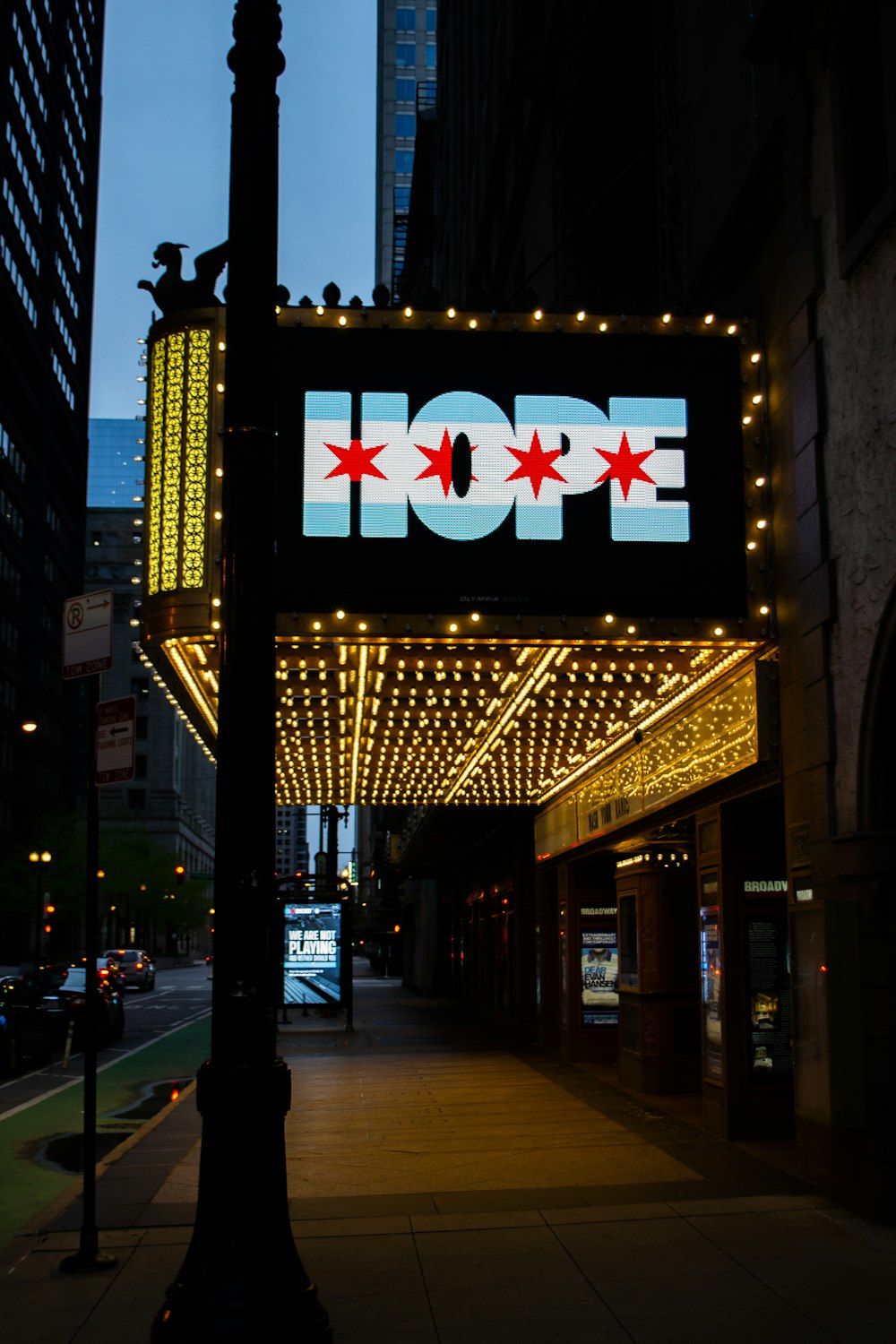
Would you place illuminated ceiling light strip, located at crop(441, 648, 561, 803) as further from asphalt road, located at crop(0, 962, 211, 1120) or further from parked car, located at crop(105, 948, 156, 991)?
parked car, located at crop(105, 948, 156, 991)

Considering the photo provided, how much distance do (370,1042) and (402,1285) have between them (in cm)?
1926

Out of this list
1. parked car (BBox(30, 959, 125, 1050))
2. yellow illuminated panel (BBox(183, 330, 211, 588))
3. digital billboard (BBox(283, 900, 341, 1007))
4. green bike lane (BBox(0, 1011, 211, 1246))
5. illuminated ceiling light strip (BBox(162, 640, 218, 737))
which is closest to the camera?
yellow illuminated panel (BBox(183, 330, 211, 588))

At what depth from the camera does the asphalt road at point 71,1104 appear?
12.8 metres

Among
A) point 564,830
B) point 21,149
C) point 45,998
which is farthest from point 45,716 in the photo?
point 564,830

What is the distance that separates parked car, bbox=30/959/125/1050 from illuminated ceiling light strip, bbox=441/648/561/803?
7677mm

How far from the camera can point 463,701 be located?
15.9m

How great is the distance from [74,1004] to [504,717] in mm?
13625

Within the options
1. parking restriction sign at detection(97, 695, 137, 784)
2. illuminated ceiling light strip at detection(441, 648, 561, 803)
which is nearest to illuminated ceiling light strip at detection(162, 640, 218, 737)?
parking restriction sign at detection(97, 695, 137, 784)

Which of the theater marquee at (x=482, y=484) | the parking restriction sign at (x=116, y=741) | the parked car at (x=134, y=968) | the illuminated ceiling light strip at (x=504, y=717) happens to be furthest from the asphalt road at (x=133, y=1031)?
the parking restriction sign at (x=116, y=741)

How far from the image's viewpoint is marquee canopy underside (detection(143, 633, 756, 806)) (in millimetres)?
12328

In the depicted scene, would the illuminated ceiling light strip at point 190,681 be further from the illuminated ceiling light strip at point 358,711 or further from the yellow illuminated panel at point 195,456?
the illuminated ceiling light strip at point 358,711

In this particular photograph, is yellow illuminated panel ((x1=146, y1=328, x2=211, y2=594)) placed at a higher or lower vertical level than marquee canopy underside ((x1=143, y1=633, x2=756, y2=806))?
higher

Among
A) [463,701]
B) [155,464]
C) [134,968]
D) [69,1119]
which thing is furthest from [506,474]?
[134,968]

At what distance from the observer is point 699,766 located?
44.1 feet
